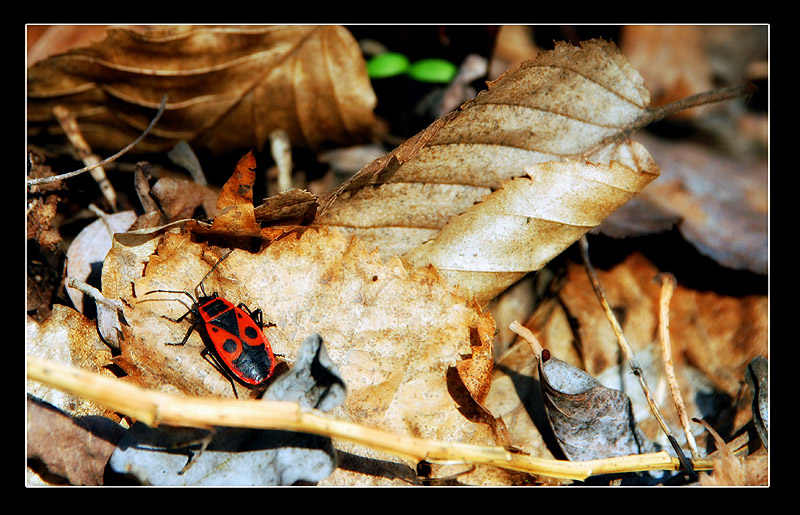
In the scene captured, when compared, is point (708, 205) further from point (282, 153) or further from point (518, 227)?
point (282, 153)

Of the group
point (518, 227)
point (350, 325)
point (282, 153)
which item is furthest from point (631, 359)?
point (282, 153)

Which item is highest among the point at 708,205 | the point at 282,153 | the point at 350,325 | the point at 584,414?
the point at 282,153

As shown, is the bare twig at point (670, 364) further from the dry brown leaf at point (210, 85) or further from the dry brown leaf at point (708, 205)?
the dry brown leaf at point (210, 85)

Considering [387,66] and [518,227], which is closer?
[518,227]

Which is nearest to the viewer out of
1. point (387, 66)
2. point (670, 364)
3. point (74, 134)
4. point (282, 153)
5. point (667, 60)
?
point (670, 364)

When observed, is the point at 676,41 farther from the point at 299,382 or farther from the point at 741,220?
the point at 299,382

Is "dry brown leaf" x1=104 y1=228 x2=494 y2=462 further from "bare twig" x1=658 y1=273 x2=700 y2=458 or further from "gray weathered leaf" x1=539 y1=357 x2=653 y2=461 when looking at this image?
"bare twig" x1=658 y1=273 x2=700 y2=458
